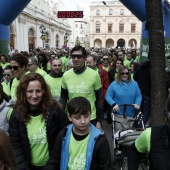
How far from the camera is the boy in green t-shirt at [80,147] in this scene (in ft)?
6.60

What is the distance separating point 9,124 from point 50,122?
39 centimetres

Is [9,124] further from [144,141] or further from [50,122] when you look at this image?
[144,141]

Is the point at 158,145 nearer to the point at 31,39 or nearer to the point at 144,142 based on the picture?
the point at 144,142

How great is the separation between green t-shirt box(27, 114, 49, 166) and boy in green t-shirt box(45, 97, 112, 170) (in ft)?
0.55

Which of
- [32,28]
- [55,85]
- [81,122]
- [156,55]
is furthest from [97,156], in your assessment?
[32,28]

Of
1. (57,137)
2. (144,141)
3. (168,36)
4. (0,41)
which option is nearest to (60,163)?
(57,137)

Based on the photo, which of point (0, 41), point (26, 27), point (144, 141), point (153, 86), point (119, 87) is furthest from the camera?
point (26, 27)

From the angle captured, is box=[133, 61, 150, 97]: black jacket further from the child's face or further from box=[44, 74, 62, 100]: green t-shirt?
the child's face

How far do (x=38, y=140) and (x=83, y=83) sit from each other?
1.38m

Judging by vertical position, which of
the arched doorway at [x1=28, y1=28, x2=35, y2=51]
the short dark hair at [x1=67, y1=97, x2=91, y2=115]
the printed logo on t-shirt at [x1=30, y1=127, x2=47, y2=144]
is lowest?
the printed logo on t-shirt at [x1=30, y1=127, x2=47, y2=144]

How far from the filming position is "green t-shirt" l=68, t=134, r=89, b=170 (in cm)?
203

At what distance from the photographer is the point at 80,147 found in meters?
2.04

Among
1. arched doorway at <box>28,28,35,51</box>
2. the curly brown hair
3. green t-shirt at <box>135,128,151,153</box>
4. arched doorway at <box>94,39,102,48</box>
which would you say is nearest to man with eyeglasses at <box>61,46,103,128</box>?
the curly brown hair

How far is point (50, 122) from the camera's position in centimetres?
223
